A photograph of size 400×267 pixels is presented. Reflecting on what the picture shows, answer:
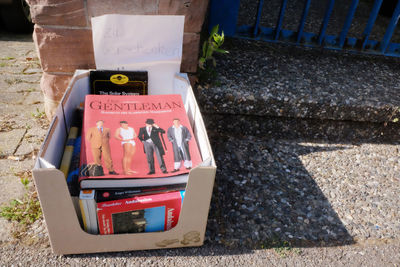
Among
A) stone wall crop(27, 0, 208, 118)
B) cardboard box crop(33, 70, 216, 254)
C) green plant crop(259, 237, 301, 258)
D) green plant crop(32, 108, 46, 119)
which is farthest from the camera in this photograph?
green plant crop(32, 108, 46, 119)

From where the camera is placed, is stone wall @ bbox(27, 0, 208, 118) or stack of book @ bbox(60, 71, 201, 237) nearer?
stack of book @ bbox(60, 71, 201, 237)

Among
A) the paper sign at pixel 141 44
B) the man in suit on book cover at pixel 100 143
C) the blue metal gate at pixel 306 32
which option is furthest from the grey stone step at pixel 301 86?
the man in suit on book cover at pixel 100 143

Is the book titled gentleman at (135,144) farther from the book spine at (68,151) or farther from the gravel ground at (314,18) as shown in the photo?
the gravel ground at (314,18)

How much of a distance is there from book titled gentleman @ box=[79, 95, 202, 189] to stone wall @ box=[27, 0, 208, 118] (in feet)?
0.78

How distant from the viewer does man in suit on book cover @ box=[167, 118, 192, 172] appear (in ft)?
2.71

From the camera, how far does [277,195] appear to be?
1.10 metres

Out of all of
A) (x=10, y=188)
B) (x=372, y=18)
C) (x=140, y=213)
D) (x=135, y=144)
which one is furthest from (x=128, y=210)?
(x=372, y=18)

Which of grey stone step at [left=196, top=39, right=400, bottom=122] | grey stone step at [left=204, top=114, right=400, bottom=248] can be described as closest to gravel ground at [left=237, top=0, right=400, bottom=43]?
grey stone step at [left=196, top=39, right=400, bottom=122]

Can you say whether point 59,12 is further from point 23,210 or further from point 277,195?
point 277,195

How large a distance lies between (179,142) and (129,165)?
0.52 feet

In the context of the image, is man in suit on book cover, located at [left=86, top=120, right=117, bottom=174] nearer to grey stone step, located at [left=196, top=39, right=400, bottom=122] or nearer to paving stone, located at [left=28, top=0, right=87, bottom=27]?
paving stone, located at [left=28, top=0, right=87, bottom=27]

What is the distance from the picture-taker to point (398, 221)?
1.05 metres

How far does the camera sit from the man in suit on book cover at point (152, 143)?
2.70 feet

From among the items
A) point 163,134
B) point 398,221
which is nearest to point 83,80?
point 163,134
